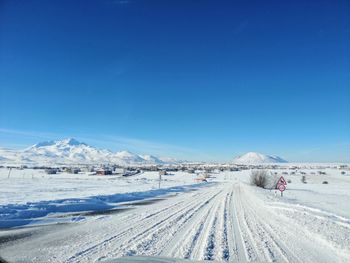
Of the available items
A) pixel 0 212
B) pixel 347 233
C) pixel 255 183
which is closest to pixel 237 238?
pixel 347 233

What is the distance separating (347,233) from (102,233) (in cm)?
777

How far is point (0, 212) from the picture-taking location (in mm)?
13258

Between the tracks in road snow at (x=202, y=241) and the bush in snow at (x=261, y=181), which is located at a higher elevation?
the bush in snow at (x=261, y=181)

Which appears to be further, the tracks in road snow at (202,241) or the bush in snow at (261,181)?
the bush in snow at (261,181)

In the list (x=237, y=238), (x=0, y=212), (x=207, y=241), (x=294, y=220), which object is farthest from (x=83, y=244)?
(x=294, y=220)

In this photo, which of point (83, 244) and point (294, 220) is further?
point (294, 220)

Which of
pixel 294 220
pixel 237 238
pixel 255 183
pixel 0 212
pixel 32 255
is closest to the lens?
pixel 32 255

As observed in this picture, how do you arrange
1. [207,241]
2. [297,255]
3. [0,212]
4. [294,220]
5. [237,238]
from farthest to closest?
[0,212], [294,220], [237,238], [207,241], [297,255]

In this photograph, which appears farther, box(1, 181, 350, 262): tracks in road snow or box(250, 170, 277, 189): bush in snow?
box(250, 170, 277, 189): bush in snow

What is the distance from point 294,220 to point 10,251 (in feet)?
33.8

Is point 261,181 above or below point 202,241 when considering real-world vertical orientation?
above

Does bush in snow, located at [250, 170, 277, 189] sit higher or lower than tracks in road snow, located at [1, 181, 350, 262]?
higher

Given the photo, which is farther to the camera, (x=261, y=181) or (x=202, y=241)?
(x=261, y=181)

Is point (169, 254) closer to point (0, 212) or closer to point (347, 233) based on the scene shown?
point (347, 233)
